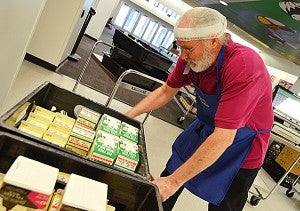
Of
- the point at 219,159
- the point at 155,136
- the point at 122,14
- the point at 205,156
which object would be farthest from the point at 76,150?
the point at 122,14

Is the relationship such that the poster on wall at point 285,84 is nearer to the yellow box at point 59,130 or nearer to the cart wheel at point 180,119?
the cart wheel at point 180,119

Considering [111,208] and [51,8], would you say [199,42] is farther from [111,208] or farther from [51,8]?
[51,8]

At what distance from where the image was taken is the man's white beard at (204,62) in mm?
1418

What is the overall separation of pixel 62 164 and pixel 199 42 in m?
0.83

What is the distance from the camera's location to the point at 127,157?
114cm

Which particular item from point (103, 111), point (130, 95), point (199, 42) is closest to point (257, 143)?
point (199, 42)

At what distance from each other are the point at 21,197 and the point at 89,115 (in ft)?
2.14

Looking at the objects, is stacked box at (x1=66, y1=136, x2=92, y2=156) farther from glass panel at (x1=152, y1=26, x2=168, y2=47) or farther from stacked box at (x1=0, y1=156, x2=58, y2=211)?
glass panel at (x1=152, y1=26, x2=168, y2=47)

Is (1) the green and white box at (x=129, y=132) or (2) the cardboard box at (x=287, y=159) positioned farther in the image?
(2) the cardboard box at (x=287, y=159)

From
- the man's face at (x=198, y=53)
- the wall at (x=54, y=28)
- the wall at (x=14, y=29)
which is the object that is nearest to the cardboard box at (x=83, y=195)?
the man's face at (x=198, y=53)

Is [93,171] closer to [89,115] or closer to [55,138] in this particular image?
[55,138]

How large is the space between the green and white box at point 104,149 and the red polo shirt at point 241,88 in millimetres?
454

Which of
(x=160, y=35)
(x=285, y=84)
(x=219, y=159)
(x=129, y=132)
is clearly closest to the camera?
(x=129, y=132)

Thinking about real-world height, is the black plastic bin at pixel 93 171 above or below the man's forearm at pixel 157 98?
below
